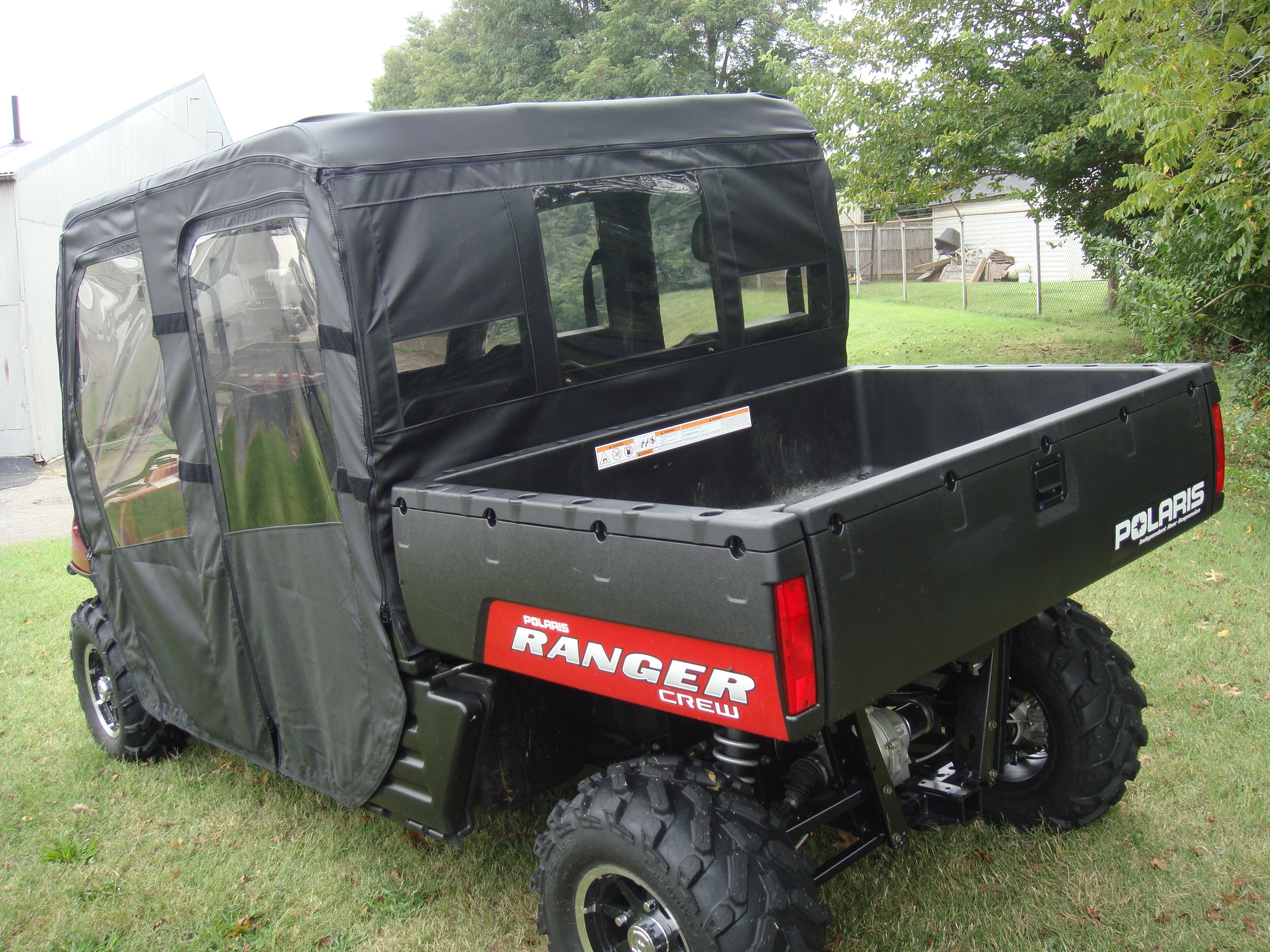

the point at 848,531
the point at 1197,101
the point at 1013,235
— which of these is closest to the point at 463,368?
the point at 848,531

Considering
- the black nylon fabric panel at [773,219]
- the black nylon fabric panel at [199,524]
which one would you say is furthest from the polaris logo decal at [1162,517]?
the black nylon fabric panel at [199,524]

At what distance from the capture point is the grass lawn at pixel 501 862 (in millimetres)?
3107

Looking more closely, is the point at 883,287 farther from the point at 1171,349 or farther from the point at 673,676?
the point at 673,676

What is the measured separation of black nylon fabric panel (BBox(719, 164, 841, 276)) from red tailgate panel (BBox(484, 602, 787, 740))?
6.49 ft

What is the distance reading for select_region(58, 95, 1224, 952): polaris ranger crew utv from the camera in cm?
231

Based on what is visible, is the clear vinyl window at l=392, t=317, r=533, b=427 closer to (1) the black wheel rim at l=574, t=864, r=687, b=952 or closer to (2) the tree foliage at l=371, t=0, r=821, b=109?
(1) the black wheel rim at l=574, t=864, r=687, b=952

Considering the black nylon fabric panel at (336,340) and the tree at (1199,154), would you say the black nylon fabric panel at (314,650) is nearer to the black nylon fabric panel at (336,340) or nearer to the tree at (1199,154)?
the black nylon fabric panel at (336,340)

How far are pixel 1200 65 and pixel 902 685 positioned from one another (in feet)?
17.3

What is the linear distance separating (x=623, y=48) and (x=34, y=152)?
1410 cm

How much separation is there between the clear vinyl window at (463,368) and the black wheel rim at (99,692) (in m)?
2.64

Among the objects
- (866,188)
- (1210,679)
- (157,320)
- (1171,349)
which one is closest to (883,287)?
(866,188)

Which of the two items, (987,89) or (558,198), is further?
(987,89)

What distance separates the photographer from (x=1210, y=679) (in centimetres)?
454

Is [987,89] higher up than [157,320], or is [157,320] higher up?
[987,89]
